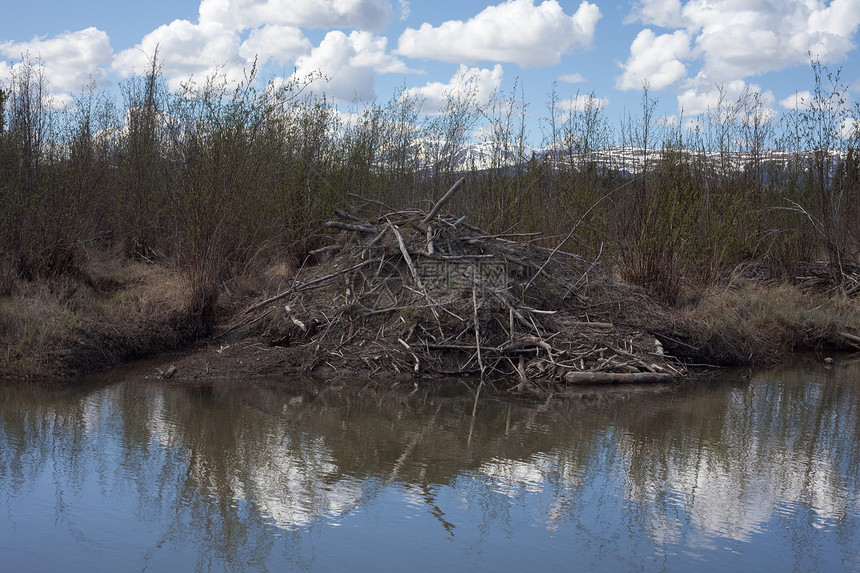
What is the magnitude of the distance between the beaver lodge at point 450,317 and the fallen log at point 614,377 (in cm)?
1

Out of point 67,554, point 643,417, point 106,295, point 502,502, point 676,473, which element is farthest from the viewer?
point 106,295

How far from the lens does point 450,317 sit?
9258mm

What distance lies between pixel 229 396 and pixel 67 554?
3.72 meters

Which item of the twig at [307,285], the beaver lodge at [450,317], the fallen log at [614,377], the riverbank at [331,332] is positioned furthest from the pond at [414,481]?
the twig at [307,285]

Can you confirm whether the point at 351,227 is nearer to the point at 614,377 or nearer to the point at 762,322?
the point at 614,377

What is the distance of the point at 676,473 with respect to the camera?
5.56m

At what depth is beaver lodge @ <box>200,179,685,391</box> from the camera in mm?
8977

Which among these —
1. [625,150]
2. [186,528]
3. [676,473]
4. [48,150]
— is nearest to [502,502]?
[676,473]

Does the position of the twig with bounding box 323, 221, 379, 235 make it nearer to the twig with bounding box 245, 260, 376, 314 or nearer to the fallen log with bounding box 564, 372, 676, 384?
the twig with bounding box 245, 260, 376, 314

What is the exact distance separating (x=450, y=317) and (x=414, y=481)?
13.6 feet

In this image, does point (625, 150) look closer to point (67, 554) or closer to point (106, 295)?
point (106, 295)

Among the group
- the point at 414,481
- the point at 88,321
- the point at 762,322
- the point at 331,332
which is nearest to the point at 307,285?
the point at 331,332

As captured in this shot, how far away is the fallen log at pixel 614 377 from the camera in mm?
8695

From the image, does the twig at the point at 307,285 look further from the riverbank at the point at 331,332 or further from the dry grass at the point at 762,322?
the dry grass at the point at 762,322
